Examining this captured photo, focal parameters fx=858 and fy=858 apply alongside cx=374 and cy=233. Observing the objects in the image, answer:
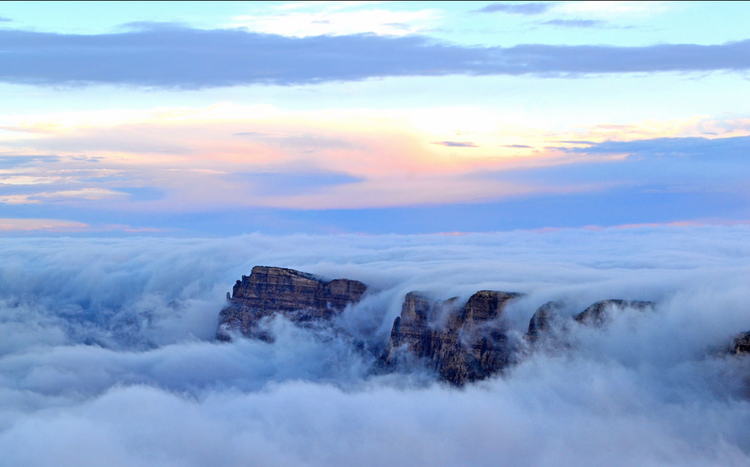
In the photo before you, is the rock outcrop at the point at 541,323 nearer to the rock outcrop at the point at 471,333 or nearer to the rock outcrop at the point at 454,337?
the rock outcrop at the point at 471,333

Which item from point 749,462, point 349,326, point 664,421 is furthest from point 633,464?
point 349,326

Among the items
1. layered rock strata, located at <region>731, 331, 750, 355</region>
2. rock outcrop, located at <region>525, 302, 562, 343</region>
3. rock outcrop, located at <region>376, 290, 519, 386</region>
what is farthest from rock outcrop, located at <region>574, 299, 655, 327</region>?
layered rock strata, located at <region>731, 331, 750, 355</region>

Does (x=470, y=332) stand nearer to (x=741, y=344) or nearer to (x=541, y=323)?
(x=541, y=323)

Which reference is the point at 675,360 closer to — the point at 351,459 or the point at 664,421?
the point at 664,421

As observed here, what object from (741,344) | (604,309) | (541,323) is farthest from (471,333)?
(741,344)

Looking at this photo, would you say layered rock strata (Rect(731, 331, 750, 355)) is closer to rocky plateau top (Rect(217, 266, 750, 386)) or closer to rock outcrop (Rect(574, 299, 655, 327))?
rocky plateau top (Rect(217, 266, 750, 386))

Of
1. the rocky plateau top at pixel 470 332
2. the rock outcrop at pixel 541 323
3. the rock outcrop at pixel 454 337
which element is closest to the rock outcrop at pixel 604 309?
the rocky plateau top at pixel 470 332
